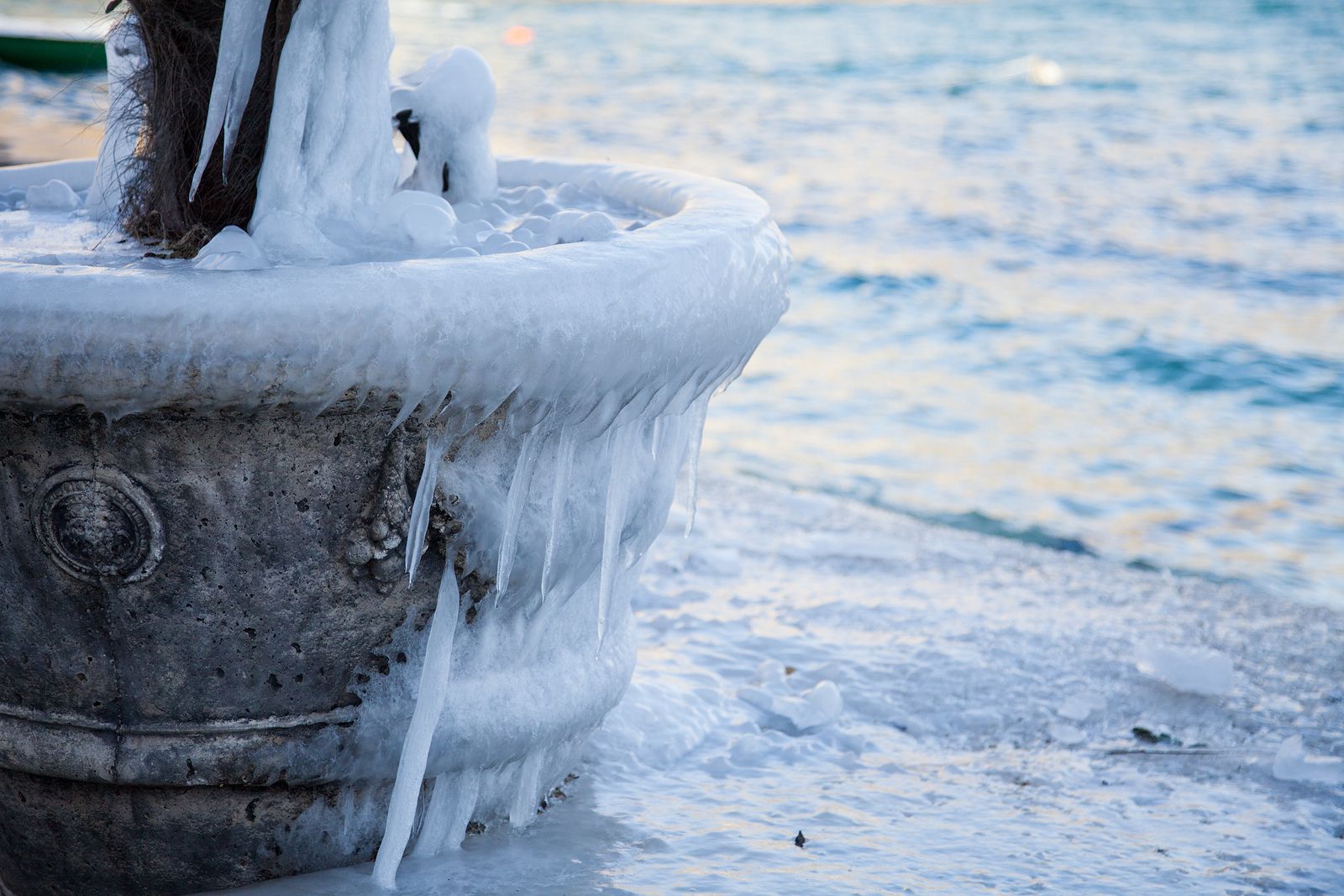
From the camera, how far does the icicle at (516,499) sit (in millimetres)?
1652

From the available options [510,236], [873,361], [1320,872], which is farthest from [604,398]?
[873,361]

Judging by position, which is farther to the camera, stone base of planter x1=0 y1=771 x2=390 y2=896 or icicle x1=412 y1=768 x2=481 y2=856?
icicle x1=412 y1=768 x2=481 y2=856

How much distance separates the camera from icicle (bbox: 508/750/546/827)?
1.96m

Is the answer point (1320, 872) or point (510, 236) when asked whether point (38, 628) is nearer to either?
point (510, 236)

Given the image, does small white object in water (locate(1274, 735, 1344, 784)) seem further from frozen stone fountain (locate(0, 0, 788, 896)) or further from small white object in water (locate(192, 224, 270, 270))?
small white object in water (locate(192, 224, 270, 270))

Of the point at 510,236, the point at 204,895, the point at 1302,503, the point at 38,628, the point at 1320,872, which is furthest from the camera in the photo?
the point at 1302,503

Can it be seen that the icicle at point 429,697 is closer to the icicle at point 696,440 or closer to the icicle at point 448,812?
the icicle at point 448,812

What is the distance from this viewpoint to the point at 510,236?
188 cm

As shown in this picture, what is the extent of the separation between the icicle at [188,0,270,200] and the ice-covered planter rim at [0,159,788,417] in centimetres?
40

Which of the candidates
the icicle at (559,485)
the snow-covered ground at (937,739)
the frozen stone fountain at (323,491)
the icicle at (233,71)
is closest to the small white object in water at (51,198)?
the frozen stone fountain at (323,491)

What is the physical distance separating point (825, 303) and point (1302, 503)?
3.34 metres

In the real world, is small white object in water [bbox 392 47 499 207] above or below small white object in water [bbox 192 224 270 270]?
above

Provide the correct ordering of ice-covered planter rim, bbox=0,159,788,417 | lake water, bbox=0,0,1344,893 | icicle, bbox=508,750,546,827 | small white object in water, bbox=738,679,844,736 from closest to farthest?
ice-covered planter rim, bbox=0,159,788,417, icicle, bbox=508,750,546,827, lake water, bbox=0,0,1344,893, small white object in water, bbox=738,679,844,736

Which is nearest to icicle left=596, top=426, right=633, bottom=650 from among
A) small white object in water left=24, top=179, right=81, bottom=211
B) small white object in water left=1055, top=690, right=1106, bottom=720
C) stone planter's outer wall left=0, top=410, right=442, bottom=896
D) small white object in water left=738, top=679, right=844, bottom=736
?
stone planter's outer wall left=0, top=410, right=442, bottom=896
